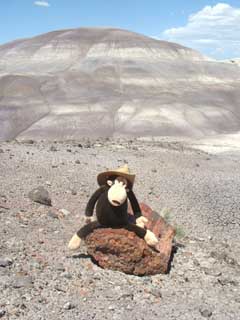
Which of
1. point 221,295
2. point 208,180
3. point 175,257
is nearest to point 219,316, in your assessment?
point 221,295

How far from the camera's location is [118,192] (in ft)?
22.4

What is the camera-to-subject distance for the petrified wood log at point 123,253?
671 cm

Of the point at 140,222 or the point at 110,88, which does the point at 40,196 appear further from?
the point at 110,88

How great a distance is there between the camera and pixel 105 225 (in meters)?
6.96

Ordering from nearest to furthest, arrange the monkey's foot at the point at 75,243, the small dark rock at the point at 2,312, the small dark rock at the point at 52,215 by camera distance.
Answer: the small dark rock at the point at 2,312
the monkey's foot at the point at 75,243
the small dark rock at the point at 52,215

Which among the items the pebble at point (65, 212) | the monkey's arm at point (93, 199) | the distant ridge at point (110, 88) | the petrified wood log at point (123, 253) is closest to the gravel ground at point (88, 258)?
the pebble at point (65, 212)

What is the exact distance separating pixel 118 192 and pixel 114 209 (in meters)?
0.23

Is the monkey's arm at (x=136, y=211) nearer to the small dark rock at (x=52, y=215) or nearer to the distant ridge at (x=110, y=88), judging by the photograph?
the small dark rock at (x=52, y=215)

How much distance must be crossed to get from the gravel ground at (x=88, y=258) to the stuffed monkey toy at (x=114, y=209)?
42 centimetres

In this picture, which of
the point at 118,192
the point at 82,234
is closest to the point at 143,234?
the point at 118,192

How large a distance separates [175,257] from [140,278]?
3.94ft

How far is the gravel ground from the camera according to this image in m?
5.91

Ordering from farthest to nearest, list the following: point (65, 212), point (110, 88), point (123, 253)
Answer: point (110, 88) → point (65, 212) → point (123, 253)

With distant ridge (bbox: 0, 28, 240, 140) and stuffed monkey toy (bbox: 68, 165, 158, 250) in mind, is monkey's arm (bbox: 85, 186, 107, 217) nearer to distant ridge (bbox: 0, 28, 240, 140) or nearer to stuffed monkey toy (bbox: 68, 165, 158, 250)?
stuffed monkey toy (bbox: 68, 165, 158, 250)
